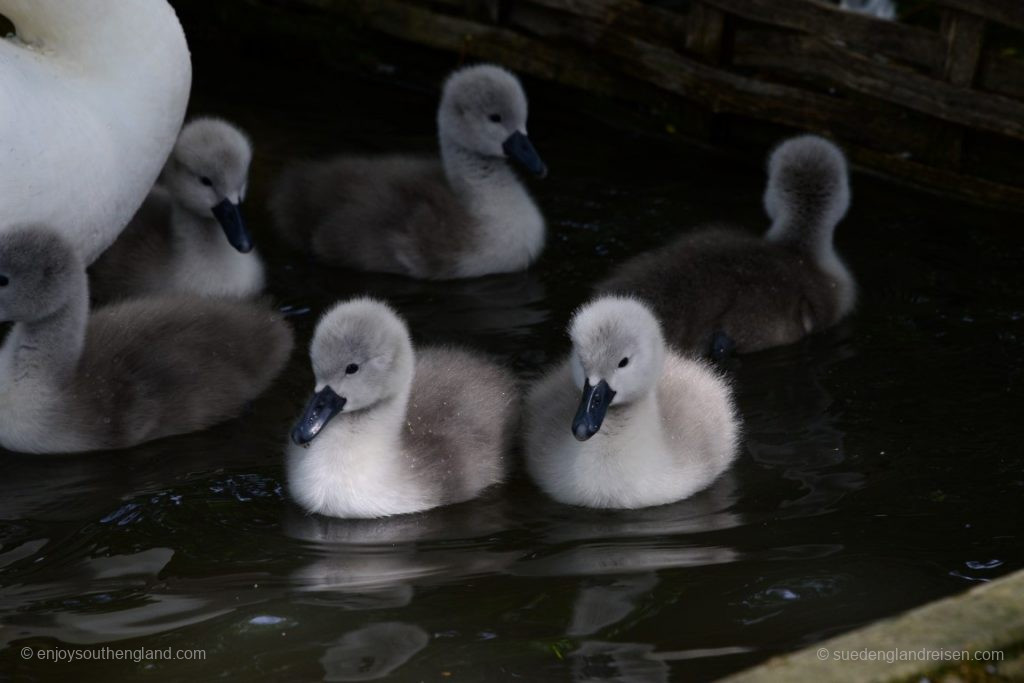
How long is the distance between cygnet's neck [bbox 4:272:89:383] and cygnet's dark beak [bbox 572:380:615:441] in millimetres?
1408

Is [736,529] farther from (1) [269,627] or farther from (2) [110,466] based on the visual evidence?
(2) [110,466]

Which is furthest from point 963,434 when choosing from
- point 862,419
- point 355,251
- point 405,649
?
point 355,251

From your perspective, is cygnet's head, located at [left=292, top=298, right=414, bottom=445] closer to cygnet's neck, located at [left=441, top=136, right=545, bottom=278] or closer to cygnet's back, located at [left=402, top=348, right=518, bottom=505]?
cygnet's back, located at [left=402, top=348, right=518, bottom=505]

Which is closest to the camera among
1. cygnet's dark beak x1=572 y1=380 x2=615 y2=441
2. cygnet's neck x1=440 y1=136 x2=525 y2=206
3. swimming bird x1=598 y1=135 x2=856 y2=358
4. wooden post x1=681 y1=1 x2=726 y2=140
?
cygnet's dark beak x1=572 y1=380 x2=615 y2=441

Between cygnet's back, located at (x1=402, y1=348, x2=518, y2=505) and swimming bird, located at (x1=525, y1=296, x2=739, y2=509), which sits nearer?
swimming bird, located at (x1=525, y1=296, x2=739, y2=509)

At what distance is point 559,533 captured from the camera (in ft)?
13.4

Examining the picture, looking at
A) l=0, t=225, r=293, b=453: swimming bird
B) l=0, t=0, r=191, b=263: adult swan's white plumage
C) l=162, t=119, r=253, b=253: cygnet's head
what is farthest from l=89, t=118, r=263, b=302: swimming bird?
l=0, t=225, r=293, b=453: swimming bird

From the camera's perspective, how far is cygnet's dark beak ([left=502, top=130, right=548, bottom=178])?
593 cm

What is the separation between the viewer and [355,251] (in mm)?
5902

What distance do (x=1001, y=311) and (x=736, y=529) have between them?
1.82 metres

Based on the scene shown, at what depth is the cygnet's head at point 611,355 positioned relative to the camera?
4.04m

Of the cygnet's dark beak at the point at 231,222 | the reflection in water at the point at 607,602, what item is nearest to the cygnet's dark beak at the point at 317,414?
the reflection in water at the point at 607,602

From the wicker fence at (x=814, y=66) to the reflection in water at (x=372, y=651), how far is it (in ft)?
11.7

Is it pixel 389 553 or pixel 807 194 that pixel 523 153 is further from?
pixel 389 553
